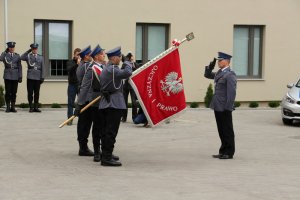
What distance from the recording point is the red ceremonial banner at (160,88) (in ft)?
39.1

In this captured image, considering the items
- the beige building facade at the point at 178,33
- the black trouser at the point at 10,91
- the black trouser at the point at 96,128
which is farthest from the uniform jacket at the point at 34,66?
the black trouser at the point at 96,128

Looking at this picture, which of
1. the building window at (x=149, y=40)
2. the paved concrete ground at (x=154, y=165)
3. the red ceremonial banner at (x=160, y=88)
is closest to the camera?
the paved concrete ground at (x=154, y=165)

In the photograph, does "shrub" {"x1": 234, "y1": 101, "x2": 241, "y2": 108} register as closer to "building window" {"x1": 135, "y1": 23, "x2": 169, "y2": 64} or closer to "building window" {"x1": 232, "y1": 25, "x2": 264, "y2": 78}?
"building window" {"x1": 232, "y1": 25, "x2": 264, "y2": 78}

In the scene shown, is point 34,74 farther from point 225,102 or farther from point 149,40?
point 225,102

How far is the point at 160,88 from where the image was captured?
12.1 metres

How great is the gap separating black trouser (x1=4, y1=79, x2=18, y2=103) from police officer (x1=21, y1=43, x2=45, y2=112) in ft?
1.32

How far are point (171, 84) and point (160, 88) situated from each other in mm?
241

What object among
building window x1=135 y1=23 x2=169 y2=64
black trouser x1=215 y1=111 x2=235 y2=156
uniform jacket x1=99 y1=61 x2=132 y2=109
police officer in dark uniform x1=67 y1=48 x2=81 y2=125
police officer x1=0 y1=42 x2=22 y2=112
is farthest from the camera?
building window x1=135 y1=23 x2=169 y2=64

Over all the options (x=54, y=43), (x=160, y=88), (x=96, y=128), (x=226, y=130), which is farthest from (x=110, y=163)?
(x=54, y=43)

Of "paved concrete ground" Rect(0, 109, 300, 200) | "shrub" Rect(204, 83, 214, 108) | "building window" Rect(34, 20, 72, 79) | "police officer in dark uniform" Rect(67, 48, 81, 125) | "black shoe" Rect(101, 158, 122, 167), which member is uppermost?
"building window" Rect(34, 20, 72, 79)

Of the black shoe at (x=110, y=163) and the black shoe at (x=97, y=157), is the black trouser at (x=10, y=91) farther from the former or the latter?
the black shoe at (x=110, y=163)

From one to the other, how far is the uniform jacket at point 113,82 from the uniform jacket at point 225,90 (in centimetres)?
196

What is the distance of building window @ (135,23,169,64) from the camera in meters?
23.4

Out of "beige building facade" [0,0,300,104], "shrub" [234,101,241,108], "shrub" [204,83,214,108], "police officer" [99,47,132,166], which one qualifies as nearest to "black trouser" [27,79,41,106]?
"beige building facade" [0,0,300,104]
